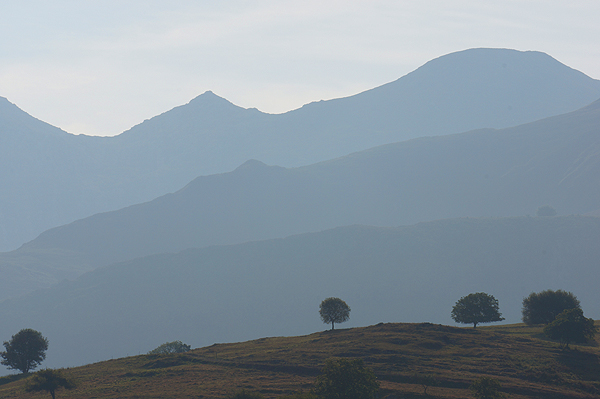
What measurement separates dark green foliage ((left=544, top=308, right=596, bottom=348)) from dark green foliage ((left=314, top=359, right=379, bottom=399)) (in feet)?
137

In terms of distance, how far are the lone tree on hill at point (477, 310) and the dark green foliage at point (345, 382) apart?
170ft

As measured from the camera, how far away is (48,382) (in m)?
66.4

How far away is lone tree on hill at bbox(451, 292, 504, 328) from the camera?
10194cm

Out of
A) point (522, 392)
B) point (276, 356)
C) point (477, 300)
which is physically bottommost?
point (522, 392)

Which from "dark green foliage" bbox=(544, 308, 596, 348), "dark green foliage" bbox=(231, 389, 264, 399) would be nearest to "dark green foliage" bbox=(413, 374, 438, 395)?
"dark green foliage" bbox=(231, 389, 264, 399)

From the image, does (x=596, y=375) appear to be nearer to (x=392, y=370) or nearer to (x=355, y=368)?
(x=392, y=370)

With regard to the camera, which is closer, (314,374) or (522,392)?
(522,392)

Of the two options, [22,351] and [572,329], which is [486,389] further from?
[22,351]

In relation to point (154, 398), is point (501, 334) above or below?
above

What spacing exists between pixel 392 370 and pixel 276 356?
792 inches

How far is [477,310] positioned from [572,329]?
2284 centimetres

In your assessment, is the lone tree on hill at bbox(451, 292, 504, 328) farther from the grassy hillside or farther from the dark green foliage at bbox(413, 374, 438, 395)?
the dark green foliage at bbox(413, 374, 438, 395)

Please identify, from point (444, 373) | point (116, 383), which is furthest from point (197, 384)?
point (444, 373)

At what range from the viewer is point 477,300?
103062 mm
